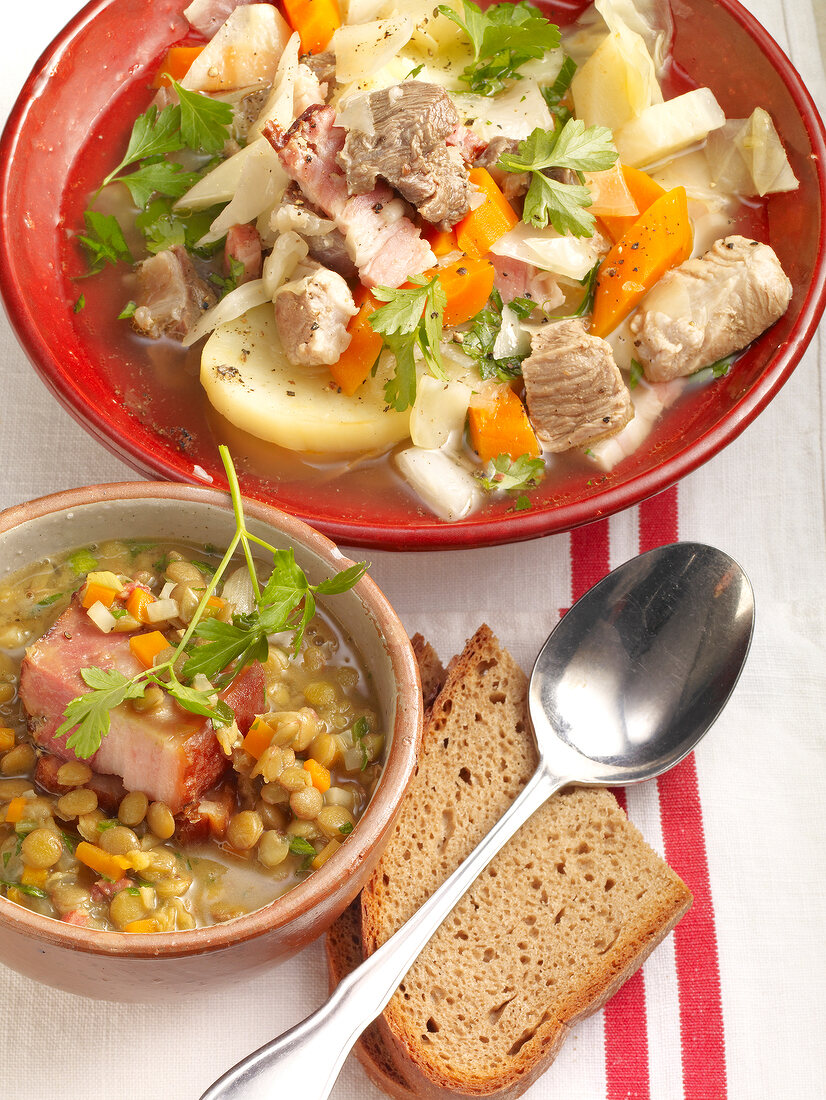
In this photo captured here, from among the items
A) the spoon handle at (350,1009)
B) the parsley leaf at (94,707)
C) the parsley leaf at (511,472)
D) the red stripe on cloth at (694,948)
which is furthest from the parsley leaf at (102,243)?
the red stripe on cloth at (694,948)

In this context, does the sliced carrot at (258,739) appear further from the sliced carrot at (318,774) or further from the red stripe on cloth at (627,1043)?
the red stripe on cloth at (627,1043)

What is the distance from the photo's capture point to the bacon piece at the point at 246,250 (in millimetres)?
2746

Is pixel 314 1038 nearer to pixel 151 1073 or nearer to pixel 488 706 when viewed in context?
pixel 151 1073

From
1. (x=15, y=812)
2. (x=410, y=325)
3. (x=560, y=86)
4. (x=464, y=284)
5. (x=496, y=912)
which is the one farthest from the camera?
(x=560, y=86)

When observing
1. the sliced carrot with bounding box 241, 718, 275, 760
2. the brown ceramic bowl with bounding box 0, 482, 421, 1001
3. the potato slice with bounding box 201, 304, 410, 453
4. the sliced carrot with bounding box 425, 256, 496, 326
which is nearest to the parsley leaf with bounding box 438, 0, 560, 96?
the sliced carrot with bounding box 425, 256, 496, 326

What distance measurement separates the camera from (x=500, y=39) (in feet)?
9.61

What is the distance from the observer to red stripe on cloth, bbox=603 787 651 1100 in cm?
233

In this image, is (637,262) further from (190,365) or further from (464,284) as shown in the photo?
(190,365)

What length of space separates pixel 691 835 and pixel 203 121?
221 cm

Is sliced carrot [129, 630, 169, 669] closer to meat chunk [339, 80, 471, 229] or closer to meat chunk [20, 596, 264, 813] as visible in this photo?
meat chunk [20, 596, 264, 813]

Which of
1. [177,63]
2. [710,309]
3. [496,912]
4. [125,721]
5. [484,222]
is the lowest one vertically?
[496,912]

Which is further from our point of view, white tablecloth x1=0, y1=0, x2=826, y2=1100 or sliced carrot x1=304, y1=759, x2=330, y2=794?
white tablecloth x1=0, y1=0, x2=826, y2=1100

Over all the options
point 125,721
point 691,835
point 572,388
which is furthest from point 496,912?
point 572,388

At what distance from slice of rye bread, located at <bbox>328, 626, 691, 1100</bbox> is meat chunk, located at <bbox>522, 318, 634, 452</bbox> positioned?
2.05ft
